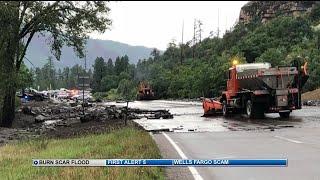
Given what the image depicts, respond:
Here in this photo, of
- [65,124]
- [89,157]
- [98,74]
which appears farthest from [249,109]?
[98,74]

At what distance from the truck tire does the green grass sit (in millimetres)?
9899

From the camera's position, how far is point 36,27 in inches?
1453

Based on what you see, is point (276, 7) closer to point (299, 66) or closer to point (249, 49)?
point (249, 49)

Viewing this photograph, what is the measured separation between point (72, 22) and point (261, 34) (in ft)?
191

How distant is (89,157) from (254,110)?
1682 centimetres

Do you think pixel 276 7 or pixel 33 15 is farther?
pixel 276 7

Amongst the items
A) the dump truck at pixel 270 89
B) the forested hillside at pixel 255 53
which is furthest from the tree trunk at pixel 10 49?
the forested hillside at pixel 255 53

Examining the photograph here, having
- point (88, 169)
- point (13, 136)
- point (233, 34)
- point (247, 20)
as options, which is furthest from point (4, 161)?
point (247, 20)

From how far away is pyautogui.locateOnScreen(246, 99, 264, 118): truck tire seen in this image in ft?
97.1

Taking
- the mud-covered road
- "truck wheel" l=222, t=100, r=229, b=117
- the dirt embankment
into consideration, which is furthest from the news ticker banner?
"truck wheel" l=222, t=100, r=229, b=117

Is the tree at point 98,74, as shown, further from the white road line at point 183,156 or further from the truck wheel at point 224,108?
the white road line at point 183,156

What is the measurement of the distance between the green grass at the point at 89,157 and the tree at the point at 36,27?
44.0 ft

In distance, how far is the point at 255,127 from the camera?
24.4 m

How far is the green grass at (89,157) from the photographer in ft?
37.0
